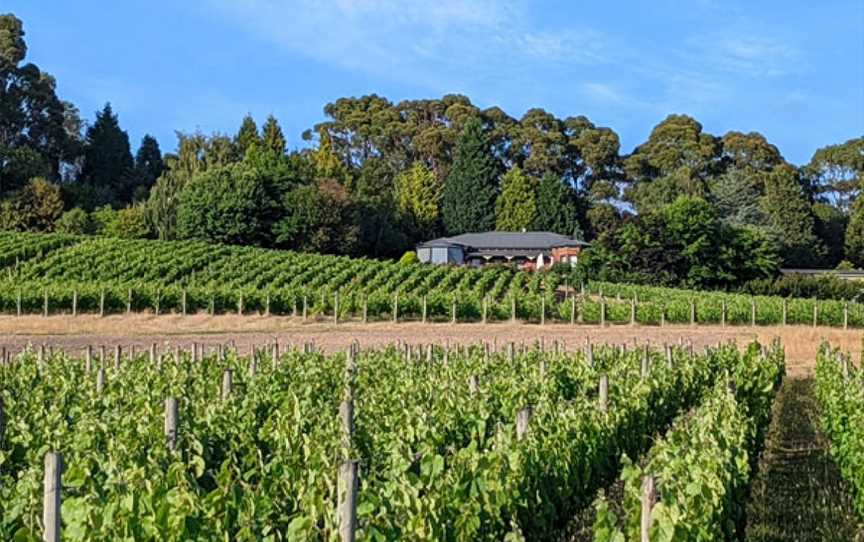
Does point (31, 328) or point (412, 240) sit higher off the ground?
point (412, 240)

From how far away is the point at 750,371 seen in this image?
12.3 metres

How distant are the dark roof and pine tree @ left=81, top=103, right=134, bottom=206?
2381cm

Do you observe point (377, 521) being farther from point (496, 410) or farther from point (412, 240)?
point (412, 240)

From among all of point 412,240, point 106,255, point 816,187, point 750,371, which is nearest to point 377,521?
point 750,371

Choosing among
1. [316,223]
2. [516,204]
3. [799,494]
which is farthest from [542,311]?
[516,204]

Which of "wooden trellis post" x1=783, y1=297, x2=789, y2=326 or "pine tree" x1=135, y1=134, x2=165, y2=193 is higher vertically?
"pine tree" x1=135, y1=134, x2=165, y2=193

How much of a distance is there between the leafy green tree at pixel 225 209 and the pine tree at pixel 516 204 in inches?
823

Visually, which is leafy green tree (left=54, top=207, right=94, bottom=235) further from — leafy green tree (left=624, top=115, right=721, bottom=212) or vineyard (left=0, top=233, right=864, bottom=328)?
leafy green tree (left=624, top=115, right=721, bottom=212)

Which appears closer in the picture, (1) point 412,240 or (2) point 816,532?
(2) point 816,532

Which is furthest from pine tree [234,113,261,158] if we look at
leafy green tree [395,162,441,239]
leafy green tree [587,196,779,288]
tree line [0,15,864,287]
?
leafy green tree [587,196,779,288]

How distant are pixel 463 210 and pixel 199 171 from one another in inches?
766

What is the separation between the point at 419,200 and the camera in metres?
68.2

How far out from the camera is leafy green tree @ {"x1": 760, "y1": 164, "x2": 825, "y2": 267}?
200ft

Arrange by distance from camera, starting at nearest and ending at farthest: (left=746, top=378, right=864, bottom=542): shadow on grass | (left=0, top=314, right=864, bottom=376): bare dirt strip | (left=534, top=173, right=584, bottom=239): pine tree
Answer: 1. (left=746, top=378, right=864, bottom=542): shadow on grass
2. (left=0, top=314, right=864, bottom=376): bare dirt strip
3. (left=534, top=173, right=584, bottom=239): pine tree
